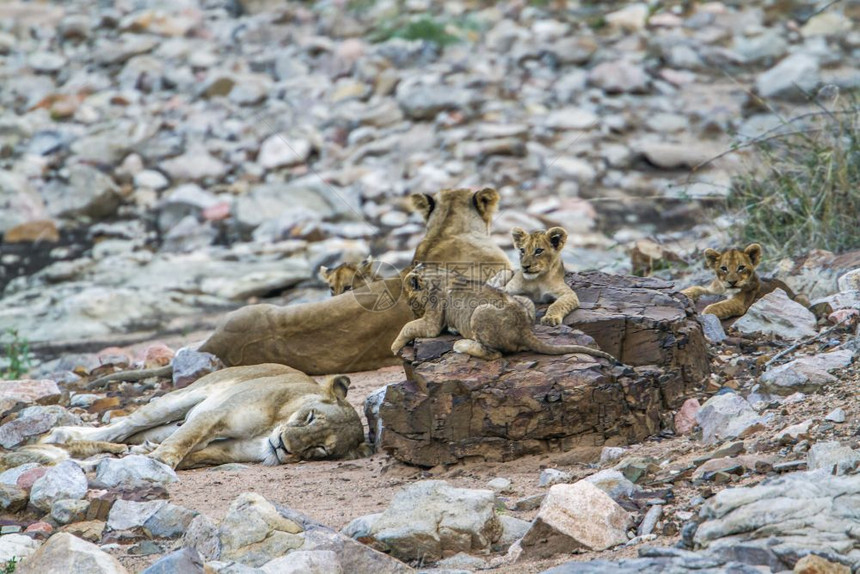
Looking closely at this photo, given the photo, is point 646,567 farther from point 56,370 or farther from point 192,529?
point 56,370

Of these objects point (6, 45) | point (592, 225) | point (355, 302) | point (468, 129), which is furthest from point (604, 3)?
point (355, 302)

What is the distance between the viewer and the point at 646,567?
4.79 metres

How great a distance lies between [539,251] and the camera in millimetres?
8242

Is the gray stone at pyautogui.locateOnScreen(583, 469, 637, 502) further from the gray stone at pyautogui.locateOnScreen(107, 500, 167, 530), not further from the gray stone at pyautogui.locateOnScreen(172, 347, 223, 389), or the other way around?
the gray stone at pyautogui.locateOnScreen(172, 347, 223, 389)

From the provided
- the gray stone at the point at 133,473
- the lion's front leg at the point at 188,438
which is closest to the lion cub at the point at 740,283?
the lion's front leg at the point at 188,438

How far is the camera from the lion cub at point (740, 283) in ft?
29.2

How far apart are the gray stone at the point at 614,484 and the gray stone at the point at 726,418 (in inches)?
35.4

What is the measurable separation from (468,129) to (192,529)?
13013mm

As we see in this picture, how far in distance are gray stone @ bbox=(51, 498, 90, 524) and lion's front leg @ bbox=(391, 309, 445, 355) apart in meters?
2.25

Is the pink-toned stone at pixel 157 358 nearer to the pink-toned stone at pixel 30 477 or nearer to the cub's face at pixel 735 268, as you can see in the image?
the pink-toned stone at pixel 30 477

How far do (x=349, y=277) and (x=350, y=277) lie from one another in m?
0.01

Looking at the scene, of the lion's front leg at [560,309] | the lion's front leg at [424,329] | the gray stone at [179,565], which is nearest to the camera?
the gray stone at [179,565]

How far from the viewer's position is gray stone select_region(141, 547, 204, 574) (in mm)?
5051

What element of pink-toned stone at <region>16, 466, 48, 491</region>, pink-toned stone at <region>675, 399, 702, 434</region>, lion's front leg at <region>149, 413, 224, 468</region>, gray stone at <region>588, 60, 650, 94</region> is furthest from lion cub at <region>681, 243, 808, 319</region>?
gray stone at <region>588, 60, 650, 94</region>
